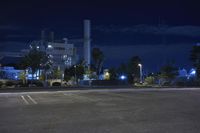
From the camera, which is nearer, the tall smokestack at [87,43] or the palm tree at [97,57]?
the palm tree at [97,57]

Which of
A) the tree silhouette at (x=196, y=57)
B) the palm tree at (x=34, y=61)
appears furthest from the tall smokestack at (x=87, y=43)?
the tree silhouette at (x=196, y=57)

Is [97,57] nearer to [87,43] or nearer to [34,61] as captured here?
[87,43]

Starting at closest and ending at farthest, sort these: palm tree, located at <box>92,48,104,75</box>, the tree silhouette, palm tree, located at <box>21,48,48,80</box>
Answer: the tree silhouette < palm tree, located at <box>21,48,48,80</box> < palm tree, located at <box>92,48,104,75</box>

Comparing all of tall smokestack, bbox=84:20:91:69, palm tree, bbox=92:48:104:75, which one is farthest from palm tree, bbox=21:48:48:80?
tall smokestack, bbox=84:20:91:69

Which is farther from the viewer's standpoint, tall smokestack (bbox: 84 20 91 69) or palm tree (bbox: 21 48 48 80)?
tall smokestack (bbox: 84 20 91 69)

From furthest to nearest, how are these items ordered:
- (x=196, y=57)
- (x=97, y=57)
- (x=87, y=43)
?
(x=87, y=43) < (x=97, y=57) < (x=196, y=57)

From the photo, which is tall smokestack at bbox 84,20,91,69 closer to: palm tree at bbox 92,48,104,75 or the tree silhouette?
palm tree at bbox 92,48,104,75

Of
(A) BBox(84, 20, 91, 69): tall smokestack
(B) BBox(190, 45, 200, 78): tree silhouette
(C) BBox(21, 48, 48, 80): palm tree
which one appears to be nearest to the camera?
(B) BBox(190, 45, 200, 78): tree silhouette

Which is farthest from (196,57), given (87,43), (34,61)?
(87,43)

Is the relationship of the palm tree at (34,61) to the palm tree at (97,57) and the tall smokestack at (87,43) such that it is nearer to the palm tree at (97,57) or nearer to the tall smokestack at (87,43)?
the palm tree at (97,57)

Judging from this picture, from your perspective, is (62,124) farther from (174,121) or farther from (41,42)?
(41,42)

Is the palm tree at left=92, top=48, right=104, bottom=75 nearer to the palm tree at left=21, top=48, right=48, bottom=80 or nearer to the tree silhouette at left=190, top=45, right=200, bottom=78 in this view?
the palm tree at left=21, top=48, right=48, bottom=80

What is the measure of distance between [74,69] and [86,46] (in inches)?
656

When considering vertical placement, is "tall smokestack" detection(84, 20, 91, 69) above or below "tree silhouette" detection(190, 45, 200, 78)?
above
